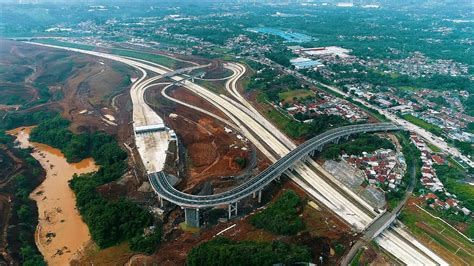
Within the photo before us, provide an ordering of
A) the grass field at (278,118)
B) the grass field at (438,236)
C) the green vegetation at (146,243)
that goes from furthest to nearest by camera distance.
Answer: the grass field at (278,118), the grass field at (438,236), the green vegetation at (146,243)

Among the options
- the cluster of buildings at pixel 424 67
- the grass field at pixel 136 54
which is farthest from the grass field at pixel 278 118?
the cluster of buildings at pixel 424 67

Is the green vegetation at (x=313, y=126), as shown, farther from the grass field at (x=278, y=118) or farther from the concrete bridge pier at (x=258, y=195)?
the concrete bridge pier at (x=258, y=195)

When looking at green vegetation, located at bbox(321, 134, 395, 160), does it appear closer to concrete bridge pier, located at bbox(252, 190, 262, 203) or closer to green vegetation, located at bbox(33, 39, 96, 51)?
concrete bridge pier, located at bbox(252, 190, 262, 203)

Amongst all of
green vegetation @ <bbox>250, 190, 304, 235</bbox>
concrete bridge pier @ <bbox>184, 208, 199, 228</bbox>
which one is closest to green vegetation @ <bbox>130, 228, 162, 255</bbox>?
concrete bridge pier @ <bbox>184, 208, 199, 228</bbox>

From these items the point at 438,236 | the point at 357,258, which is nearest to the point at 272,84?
the point at 438,236

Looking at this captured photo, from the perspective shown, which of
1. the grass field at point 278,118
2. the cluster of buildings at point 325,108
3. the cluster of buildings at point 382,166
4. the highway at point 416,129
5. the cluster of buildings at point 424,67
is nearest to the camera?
the cluster of buildings at point 382,166
